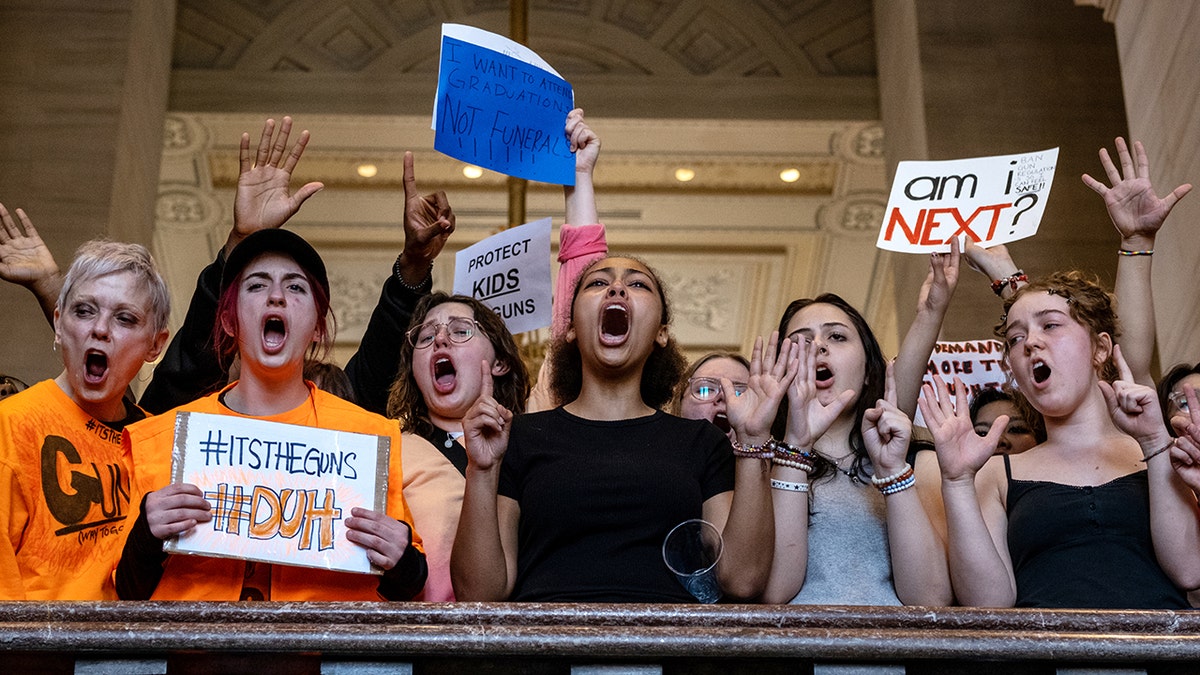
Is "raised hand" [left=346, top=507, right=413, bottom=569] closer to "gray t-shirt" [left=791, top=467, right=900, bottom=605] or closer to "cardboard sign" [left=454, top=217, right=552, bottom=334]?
"gray t-shirt" [left=791, top=467, right=900, bottom=605]

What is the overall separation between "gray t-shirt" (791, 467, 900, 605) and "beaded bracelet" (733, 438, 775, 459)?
0.39 metres

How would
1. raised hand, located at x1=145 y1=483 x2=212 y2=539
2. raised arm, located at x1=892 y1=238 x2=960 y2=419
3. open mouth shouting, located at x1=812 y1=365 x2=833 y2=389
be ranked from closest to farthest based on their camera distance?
raised hand, located at x1=145 y1=483 x2=212 y2=539, open mouth shouting, located at x1=812 y1=365 x2=833 y2=389, raised arm, located at x1=892 y1=238 x2=960 y2=419

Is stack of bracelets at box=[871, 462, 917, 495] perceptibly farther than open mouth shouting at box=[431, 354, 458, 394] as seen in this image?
No

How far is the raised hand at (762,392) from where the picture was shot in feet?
9.96

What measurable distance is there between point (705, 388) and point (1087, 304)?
1.14m

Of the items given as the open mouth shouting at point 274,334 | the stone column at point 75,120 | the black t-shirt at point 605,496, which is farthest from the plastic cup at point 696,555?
the stone column at point 75,120

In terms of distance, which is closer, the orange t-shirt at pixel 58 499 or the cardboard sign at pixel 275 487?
the cardboard sign at pixel 275 487

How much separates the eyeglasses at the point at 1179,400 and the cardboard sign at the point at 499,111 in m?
1.94

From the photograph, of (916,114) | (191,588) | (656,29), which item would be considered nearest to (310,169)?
(656,29)

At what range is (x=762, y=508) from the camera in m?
2.96

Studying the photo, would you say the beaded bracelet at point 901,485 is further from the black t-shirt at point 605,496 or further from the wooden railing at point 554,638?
the wooden railing at point 554,638

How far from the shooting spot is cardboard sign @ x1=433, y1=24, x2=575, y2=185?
4449 mm

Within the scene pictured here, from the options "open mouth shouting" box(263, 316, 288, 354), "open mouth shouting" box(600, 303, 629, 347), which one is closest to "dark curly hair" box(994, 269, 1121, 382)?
"open mouth shouting" box(600, 303, 629, 347)

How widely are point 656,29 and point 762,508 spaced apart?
277 inches
